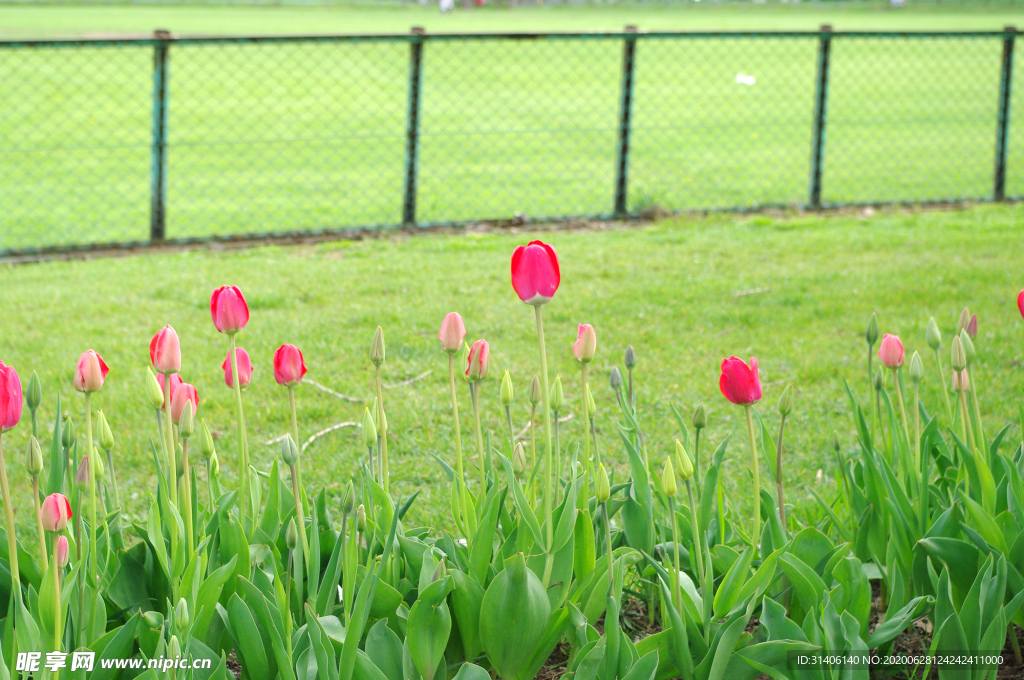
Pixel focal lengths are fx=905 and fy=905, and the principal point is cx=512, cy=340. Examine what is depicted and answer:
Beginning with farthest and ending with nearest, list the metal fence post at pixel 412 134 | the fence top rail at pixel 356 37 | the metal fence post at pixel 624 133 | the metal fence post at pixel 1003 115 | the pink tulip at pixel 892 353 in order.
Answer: the metal fence post at pixel 1003 115
the metal fence post at pixel 624 133
the metal fence post at pixel 412 134
the fence top rail at pixel 356 37
the pink tulip at pixel 892 353

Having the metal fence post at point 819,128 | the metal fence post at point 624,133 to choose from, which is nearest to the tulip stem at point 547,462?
the metal fence post at point 624,133

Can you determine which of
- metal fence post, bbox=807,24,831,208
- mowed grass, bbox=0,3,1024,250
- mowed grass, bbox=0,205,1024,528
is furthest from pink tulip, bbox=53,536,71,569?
metal fence post, bbox=807,24,831,208

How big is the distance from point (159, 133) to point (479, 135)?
7603mm

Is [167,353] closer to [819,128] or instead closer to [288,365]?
[288,365]

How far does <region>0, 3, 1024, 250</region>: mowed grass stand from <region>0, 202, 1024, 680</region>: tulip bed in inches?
185

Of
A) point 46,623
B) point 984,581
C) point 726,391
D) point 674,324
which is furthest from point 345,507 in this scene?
point 674,324

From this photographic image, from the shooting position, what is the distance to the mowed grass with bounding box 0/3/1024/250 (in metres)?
8.70

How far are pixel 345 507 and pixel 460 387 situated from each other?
2182mm

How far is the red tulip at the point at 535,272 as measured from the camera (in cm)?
153

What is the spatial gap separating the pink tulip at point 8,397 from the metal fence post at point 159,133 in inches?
200

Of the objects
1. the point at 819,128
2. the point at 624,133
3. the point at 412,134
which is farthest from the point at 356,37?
the point at 819,128

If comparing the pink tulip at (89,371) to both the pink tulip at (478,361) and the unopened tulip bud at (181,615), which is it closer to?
the unopened tulip bud at (181,615)

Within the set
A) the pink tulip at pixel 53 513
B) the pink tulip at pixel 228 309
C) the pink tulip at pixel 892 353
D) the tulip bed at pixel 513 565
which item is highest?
the pink tulip at pixel 228 309

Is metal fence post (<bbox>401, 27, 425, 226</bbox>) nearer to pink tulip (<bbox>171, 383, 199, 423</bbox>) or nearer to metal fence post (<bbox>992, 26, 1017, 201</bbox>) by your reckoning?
metal fence post (<bbox>992, 26, 1017, 201</bbox>)
